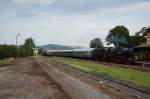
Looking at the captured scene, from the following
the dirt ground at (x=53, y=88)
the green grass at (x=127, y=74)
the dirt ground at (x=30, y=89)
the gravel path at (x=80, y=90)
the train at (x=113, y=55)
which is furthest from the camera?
the train at (x=113, y=55)

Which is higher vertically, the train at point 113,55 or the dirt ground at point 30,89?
the train at point 113,55

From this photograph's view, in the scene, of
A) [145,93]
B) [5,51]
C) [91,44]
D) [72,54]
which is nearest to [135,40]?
[72,54]

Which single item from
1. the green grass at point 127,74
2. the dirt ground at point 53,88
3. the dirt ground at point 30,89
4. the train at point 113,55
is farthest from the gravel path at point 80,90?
the train at point 113,55

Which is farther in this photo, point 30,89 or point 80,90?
point 30,89

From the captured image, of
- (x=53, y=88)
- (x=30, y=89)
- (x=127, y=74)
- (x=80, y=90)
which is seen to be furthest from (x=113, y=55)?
(x=80, y=90)

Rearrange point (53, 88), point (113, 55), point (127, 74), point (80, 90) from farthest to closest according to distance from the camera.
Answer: point (113, 55), point (127, 74), point (53, 88), point (80, 90)

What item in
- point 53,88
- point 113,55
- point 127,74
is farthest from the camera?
point 113,55

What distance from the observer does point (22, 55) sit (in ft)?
424

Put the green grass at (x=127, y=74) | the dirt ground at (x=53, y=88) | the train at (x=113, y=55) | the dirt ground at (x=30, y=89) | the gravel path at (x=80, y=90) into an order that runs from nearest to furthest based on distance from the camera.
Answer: the gravel path at (x=80, y=90)
the dirt ground at (x=53, y=88)
the dirt ground at (x=30, y=89)
the green grass at (x=127, y=74)
the train at (x=113, y=55)

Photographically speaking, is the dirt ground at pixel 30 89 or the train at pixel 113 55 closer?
the dirt ground at pixel 30 89

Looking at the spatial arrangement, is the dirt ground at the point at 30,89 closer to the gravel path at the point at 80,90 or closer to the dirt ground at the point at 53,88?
the dirt ground at the point at 53,88

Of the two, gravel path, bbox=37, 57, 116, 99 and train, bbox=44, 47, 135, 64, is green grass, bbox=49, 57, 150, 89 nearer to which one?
gravel path, bbox=37, 57, 116, 99

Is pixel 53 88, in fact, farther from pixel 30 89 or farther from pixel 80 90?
pixel 80 90

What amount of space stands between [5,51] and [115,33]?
47.3 metres
